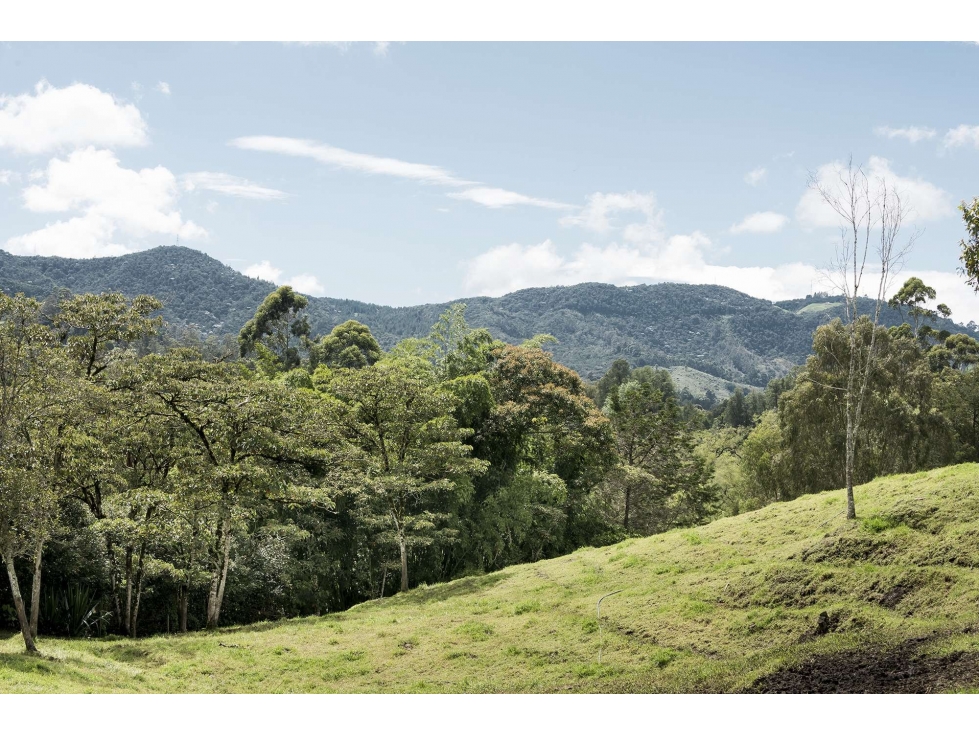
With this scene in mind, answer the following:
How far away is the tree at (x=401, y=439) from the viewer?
25859mm

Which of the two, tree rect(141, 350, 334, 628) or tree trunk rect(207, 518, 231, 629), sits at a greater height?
tree rect(141, 350, 334, 628)

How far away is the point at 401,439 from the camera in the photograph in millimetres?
27328

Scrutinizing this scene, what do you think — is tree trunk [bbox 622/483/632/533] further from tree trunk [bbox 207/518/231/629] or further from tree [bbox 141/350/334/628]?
A: tree trunk [bbox 207/518/231/629]

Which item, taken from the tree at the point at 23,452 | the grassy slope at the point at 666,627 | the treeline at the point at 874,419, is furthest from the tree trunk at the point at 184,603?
the treeline at the point at 874,419

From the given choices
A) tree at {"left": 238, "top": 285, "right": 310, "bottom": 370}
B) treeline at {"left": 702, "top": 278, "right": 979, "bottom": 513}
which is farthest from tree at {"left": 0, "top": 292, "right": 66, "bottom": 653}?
tree at {"left": 238, "top": 285, "right": 310, "bottom": 370}

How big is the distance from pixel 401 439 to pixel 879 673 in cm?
1872

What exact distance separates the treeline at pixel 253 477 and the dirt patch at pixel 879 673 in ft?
41.4

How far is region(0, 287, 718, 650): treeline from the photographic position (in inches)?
701

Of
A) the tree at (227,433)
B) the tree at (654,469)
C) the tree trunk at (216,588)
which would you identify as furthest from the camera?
the tree at (654,469)

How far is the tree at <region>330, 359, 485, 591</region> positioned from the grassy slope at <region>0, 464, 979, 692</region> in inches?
240

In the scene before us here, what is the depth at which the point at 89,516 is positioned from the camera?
823 inches

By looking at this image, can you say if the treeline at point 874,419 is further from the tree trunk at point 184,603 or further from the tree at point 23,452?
the tree at point 23,452

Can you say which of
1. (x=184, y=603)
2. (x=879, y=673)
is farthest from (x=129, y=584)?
(x=879, y=673)

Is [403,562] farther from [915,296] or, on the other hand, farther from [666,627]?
[915,296]
